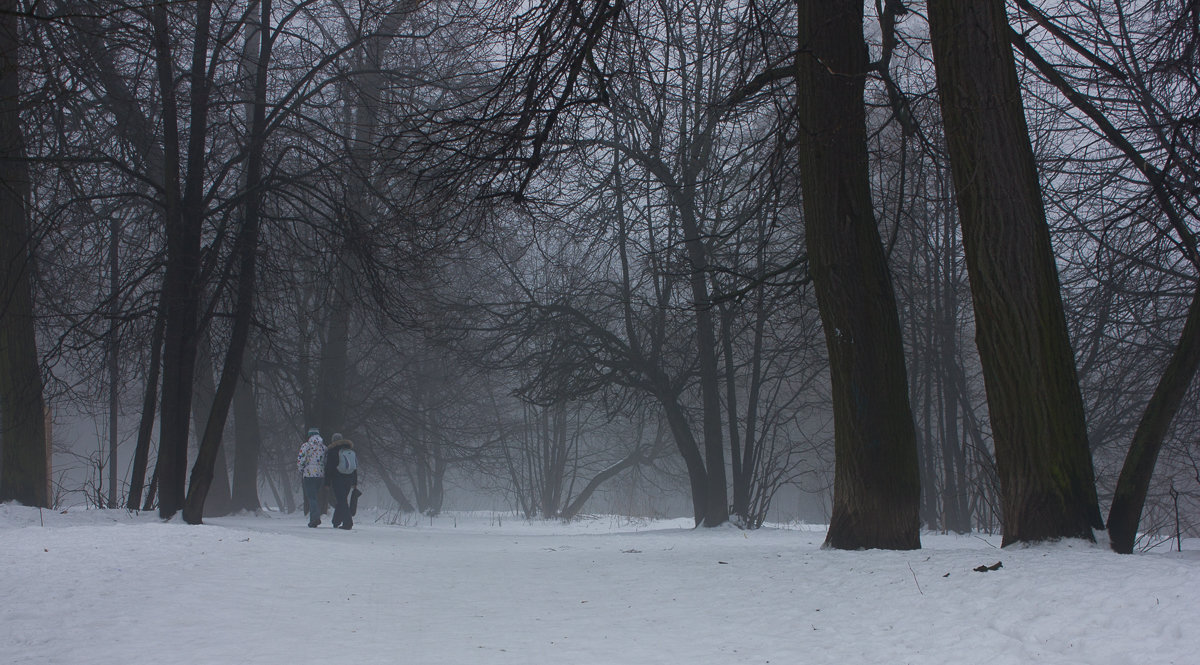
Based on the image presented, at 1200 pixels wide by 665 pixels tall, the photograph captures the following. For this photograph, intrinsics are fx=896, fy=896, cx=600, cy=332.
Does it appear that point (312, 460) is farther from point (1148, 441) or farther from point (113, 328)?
point (1148, 441)

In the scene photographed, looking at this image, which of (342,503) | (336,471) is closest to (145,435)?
(342,503)

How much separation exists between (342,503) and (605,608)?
11219 mm

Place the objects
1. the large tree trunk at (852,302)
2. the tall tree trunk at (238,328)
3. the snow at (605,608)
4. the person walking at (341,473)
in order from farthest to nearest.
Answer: the person walking at (341,473)
the tall tree trunk at (238,328)
the large tree trunk at (852,302)
the snow at (605,608)

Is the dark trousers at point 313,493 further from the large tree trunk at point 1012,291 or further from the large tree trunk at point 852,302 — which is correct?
the large tree trunk at point 1012,291

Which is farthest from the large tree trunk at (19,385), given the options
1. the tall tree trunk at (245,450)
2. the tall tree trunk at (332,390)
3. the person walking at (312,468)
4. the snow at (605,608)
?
the tall tree trunk at (245,450)

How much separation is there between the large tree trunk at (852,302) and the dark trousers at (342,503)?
10.5 meters

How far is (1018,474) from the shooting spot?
19.7 feet

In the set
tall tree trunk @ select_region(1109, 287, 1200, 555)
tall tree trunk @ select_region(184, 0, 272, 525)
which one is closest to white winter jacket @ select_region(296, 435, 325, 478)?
tall tree trunk @ select_region(184, 0, 272, 525)

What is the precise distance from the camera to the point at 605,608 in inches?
217

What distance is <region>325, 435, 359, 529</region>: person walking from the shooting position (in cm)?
1581

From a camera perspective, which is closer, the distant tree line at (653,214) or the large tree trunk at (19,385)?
the distant tree line at (653,214)

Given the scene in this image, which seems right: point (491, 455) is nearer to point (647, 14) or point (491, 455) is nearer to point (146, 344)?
point (146, 344)

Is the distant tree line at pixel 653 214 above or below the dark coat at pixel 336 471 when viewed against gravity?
above

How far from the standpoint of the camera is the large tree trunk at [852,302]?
23.4ft
